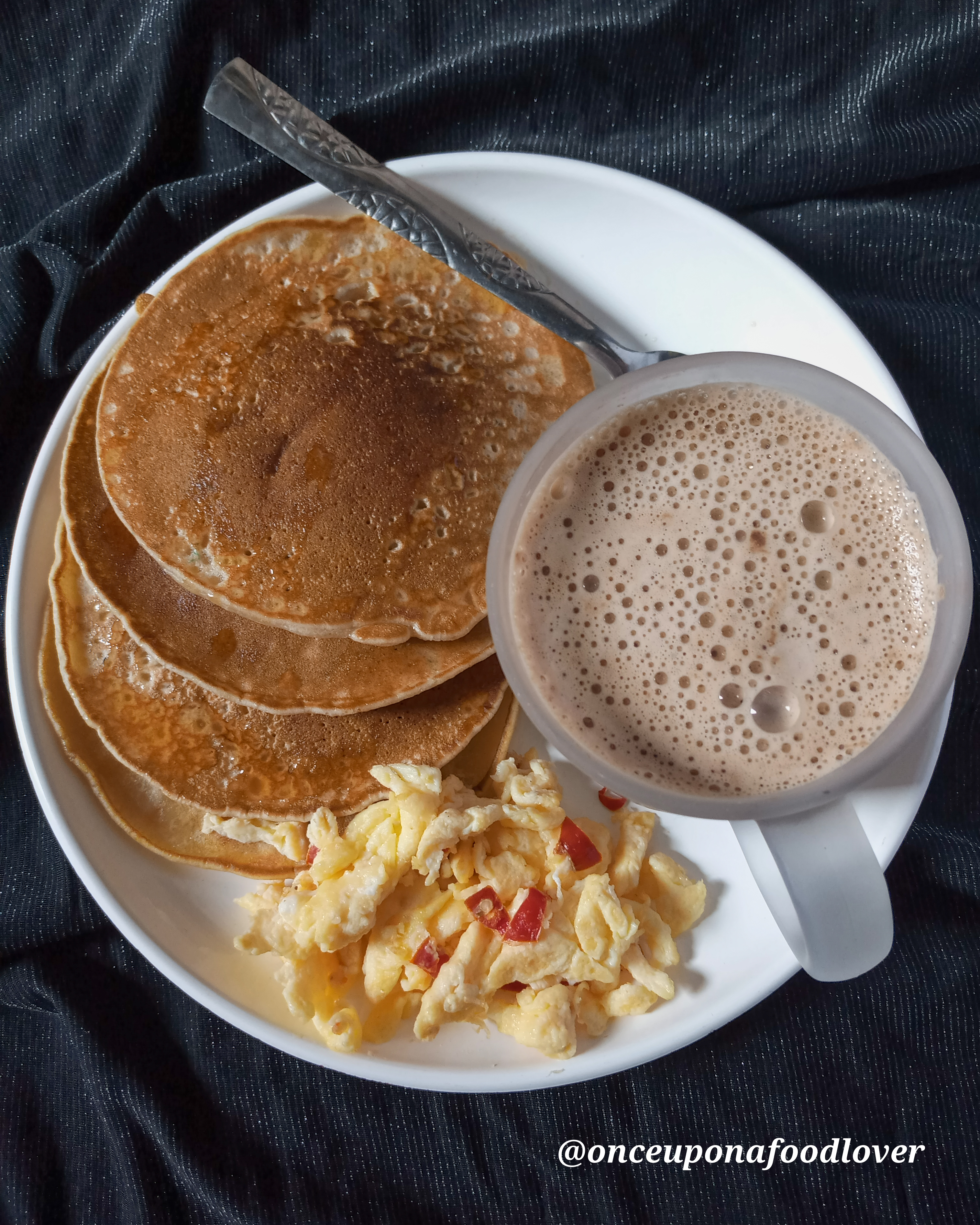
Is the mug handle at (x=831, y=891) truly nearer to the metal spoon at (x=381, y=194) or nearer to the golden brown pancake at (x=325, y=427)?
the golden brown pancake at (x=325, y=427)

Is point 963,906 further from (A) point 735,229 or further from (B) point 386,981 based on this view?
(A) point 735,229

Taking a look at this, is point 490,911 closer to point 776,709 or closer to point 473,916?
point 473,916

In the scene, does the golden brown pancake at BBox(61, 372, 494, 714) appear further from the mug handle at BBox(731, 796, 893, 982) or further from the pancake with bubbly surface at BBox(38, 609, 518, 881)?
the mug handle at BBox(731, 796, 893, 982)

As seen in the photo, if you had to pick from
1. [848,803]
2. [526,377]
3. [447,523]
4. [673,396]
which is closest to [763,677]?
[848,803]

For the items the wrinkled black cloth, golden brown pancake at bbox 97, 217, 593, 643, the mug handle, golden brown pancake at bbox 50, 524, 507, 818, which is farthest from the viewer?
the wrinkled black cloth

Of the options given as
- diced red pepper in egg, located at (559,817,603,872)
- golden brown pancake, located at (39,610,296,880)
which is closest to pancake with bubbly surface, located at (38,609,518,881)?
golden brown pancake, located at (39,610,296,880)

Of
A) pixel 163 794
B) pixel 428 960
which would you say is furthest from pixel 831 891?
pixel 163 794
